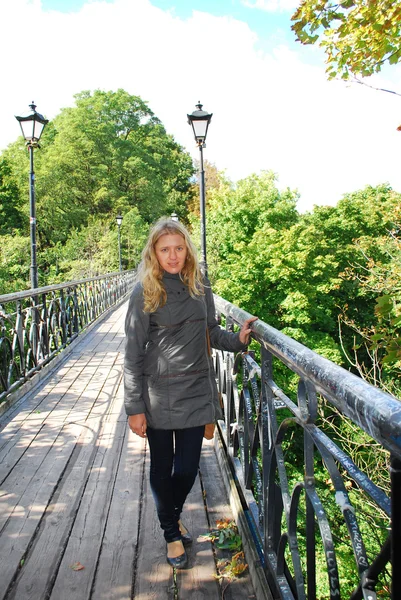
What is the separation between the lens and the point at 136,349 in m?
2.24

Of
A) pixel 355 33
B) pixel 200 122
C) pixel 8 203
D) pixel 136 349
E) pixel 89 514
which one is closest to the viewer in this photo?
pixel 136 349

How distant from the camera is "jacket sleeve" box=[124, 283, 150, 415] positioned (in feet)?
7.32

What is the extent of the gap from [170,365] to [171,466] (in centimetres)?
55

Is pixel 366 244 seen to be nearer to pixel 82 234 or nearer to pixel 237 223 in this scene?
pixel 237 223

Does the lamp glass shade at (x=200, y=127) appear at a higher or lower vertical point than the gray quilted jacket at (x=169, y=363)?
higher

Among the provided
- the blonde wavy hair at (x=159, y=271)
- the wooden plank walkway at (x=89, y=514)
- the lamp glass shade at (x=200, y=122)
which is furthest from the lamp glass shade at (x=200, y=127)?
the blonde wavy hair at (x=159, y=271)

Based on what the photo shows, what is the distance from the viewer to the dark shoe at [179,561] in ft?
7.67

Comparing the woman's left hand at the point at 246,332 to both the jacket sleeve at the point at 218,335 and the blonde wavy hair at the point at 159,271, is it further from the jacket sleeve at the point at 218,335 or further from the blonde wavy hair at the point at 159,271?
the blonde wavy hair at the point at 159,271

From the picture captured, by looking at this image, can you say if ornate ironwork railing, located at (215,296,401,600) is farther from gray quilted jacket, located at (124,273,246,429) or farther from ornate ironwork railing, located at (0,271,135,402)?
ornate ironwork railing, located at (0,271,135,402)

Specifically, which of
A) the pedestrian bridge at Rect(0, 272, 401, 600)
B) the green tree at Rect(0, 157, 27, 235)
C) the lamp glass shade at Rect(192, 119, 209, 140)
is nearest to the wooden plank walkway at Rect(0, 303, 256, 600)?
the pedestrian bridge at Rect(0, 272, 401, 600)

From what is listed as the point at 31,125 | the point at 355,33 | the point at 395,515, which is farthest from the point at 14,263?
the point at 395,515

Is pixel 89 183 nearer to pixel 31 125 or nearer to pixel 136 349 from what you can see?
pixel 31 125

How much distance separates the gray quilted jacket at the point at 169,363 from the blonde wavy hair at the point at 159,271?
0.03m

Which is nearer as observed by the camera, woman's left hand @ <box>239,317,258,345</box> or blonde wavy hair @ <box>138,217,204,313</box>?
blonde wavy hair @ <box>138,217,204,313</box>
